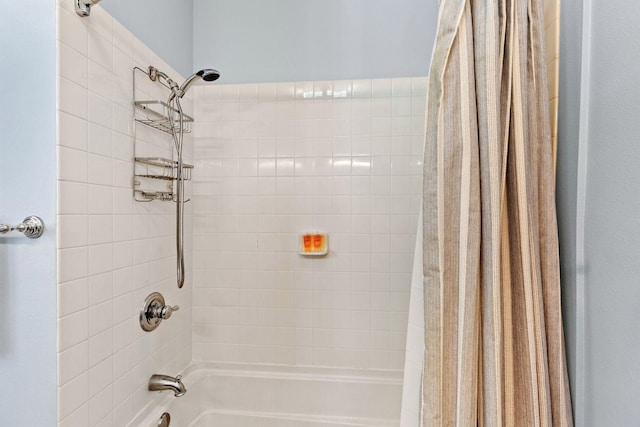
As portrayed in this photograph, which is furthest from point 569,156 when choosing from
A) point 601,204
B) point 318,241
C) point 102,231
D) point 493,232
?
point 102,231

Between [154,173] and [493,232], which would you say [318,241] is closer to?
[154,173]

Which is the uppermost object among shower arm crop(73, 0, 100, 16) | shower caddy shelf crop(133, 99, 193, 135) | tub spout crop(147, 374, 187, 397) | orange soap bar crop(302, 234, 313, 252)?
shower arm crop(73, 0, 100, 16)

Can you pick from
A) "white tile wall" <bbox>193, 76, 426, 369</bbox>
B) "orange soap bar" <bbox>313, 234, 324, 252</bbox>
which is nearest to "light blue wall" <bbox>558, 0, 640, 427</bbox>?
"white tile wall" <bbox>193, 76, 426, 369</bbox>

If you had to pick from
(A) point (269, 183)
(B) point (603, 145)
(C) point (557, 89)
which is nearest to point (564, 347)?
(B) point (603, 145)

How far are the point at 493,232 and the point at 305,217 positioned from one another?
114 cm

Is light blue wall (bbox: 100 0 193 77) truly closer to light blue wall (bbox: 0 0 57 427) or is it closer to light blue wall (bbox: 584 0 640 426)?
light blue wall (bbox: 0 0 57 427)

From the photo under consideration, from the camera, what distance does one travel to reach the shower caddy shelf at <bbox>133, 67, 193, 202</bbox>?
1314 mm

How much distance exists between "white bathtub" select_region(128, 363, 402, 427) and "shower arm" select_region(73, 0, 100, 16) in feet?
5.20

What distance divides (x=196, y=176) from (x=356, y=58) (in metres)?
1.06

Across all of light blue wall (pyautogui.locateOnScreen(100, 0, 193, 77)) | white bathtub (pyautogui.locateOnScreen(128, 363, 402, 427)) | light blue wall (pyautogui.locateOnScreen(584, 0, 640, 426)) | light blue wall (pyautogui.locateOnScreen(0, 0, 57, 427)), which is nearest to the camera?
light blue wall (pyautogui.locateOnScreen(584, 0, 640, 426))

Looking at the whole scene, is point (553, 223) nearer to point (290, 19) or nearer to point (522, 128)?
point (522, 128)

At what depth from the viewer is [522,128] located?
678 millimetres

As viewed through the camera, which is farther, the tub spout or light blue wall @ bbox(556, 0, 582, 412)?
the tub spout

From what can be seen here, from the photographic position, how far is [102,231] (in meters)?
1.13
